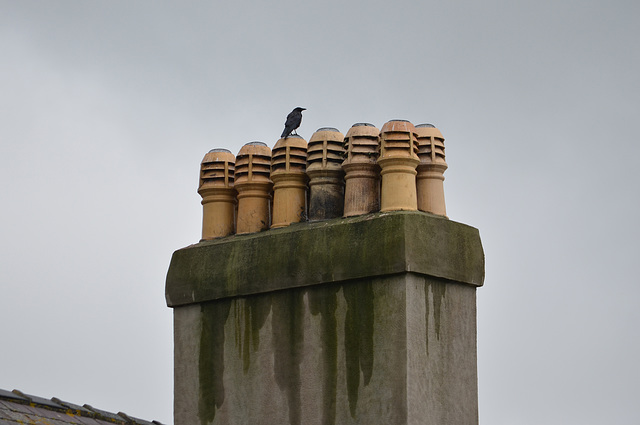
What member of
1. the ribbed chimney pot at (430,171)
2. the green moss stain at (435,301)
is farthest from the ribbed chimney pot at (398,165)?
the green moss stain at (435,301)

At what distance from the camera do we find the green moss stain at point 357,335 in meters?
6.64

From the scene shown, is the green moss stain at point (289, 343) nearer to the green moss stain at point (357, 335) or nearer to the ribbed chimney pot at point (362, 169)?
the green moss stain at point (357, 335)

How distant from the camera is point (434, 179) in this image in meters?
7.38

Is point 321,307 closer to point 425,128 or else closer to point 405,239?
point 405,239

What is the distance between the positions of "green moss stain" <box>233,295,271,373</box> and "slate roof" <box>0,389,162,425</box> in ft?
6.22

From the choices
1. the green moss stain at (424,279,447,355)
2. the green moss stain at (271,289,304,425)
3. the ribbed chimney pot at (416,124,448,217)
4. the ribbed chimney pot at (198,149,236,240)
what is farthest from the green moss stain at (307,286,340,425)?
the ribbed chimney pot at (198,149,236,240)

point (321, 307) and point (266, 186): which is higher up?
point (266, 186)

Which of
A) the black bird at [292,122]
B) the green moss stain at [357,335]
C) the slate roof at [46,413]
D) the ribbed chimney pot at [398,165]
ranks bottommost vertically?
the slate roof at [46,413]

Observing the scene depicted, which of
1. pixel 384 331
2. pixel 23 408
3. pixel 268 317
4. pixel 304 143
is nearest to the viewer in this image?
pixel 384 331

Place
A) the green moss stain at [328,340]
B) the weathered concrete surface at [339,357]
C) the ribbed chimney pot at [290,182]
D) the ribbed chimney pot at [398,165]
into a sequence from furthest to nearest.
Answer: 1. the ribbed chimney pot at [290,182]
2. the ribbed chimney pot at [398,165]
3. the green moss stain at [328,340]
4. the weathered concrete surface at [339,357]

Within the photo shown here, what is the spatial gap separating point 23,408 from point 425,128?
3.80 metres

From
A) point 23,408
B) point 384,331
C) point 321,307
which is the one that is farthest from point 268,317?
point 23,408

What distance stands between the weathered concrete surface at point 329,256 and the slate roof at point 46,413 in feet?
5.18

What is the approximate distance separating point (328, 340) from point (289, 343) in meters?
0.30
